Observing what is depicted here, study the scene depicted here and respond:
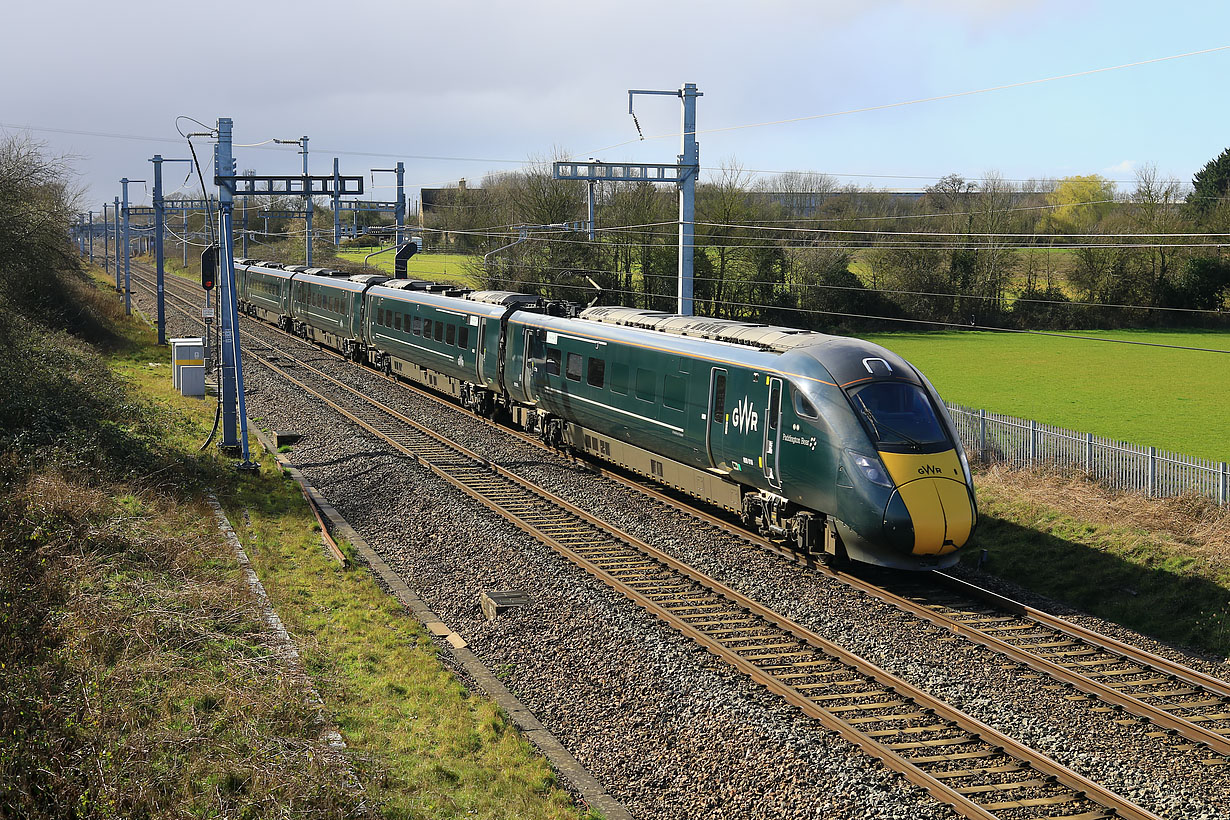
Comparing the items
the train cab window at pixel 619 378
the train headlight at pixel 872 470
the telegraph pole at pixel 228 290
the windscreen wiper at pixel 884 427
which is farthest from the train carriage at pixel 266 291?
the train headlight at pixel 872 470

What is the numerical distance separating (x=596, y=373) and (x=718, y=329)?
3528 millimetres

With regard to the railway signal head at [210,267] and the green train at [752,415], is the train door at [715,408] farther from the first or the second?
the railway signal head at [210,267]

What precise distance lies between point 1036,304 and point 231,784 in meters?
59.7

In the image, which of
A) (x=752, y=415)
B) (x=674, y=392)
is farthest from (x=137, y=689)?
(x=674, y=392)

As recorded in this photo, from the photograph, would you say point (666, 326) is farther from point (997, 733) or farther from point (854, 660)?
point (997, 733)

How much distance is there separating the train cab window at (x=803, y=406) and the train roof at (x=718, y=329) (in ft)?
2.65

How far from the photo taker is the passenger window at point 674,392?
16156 millimetres

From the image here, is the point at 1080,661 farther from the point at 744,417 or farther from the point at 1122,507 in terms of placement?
the point at 1122,507

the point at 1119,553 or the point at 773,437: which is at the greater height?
the point at 773,437

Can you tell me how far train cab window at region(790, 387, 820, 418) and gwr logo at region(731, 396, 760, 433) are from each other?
900mm

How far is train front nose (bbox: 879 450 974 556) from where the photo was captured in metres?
12.1

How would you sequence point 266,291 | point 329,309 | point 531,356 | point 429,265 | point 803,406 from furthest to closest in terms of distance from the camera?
point 429,265, point 266,291, point 329,309, point 531,356, point 803,406

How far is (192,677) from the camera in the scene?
874cm

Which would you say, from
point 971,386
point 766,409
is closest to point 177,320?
point 971,386
